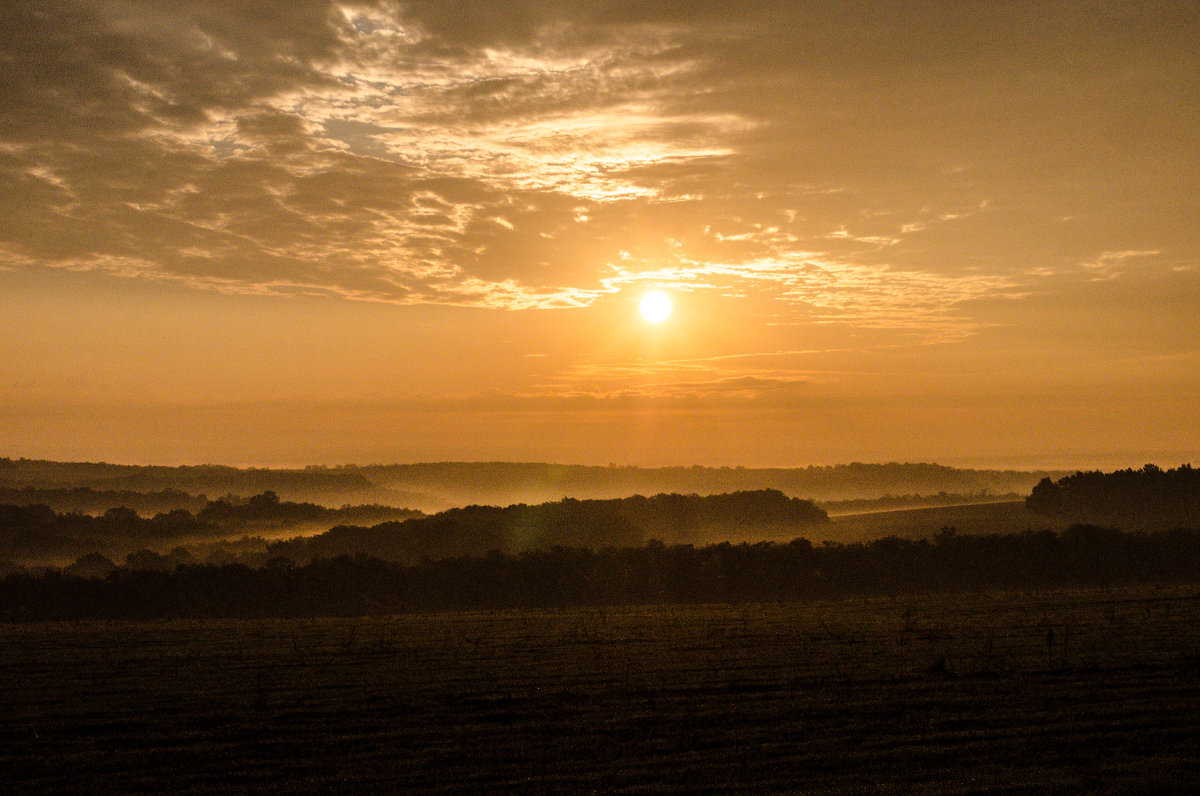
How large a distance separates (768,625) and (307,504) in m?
97.0

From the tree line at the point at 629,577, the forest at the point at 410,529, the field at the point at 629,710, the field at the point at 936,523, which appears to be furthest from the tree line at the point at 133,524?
the field at the point at 629,710

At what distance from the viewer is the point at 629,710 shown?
18984 millimetres

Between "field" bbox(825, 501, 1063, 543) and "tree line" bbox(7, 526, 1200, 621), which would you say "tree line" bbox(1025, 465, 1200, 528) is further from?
"tree line" bbox(7, 526, 1200, 621)

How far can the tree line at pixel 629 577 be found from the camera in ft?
163

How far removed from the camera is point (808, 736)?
16.5 metres

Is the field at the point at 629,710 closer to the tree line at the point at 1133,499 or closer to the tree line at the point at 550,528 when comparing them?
the tree line at the point at 550,528

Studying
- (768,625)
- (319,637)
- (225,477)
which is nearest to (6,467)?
(225,477)

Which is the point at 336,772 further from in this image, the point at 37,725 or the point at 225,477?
the point at 225,477

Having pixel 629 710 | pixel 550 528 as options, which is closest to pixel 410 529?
pixel 550 528

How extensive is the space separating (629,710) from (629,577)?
1382 inches

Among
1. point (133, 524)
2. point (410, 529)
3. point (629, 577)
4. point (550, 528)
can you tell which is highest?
point (550, 528)

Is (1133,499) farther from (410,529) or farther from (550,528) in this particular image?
(410,529)

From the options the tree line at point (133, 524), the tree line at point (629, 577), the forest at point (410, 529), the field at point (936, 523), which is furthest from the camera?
the tree line at point (133, 524)

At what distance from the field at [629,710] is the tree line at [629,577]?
17.0 metres
